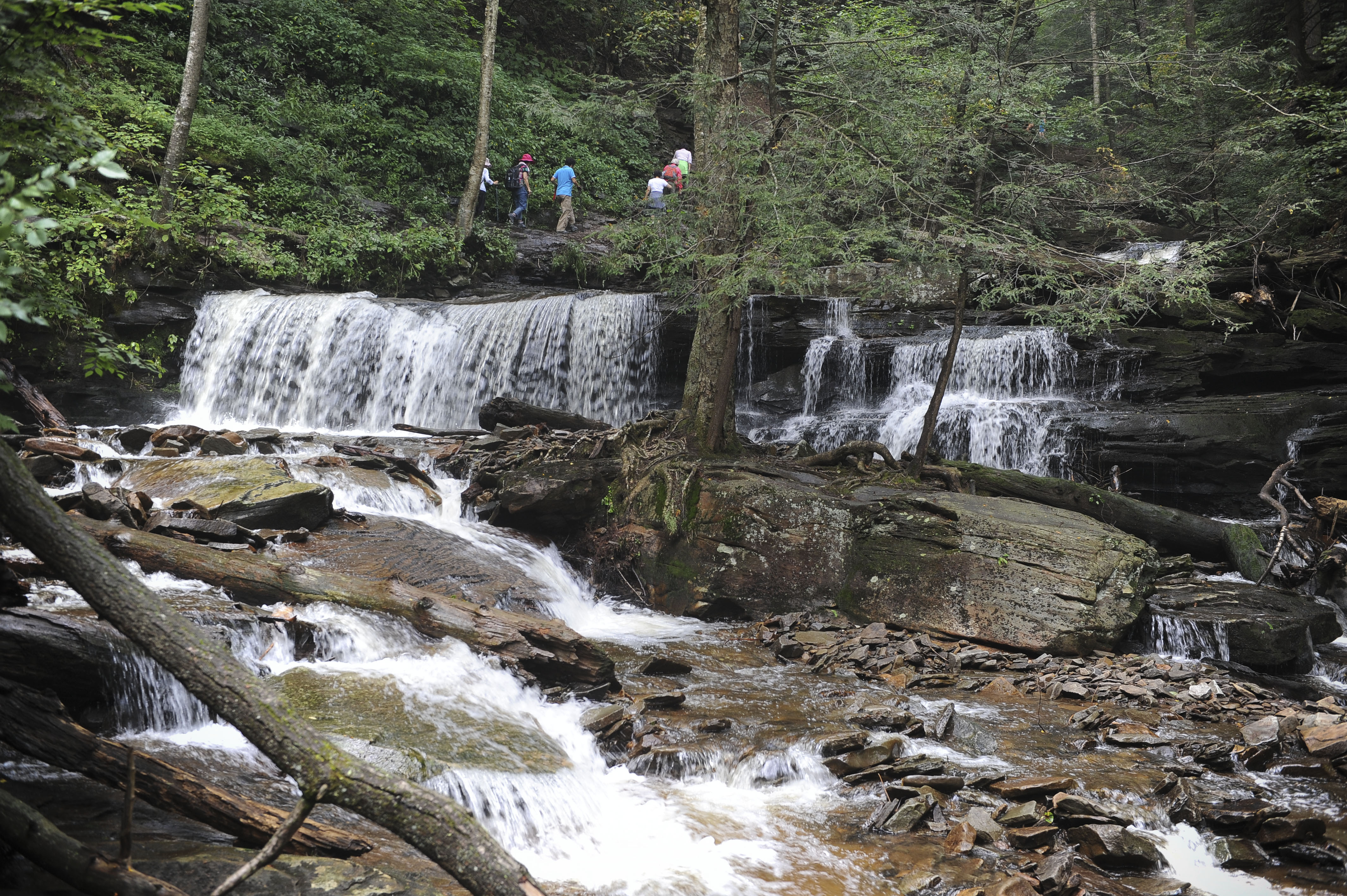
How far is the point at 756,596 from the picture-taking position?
923 cm

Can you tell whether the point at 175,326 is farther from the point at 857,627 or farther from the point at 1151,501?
the point at 1151,501

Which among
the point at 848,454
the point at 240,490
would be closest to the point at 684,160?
the point at 848,454

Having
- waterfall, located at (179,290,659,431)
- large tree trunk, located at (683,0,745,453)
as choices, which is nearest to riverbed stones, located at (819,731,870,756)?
large tree trunk, located at (683,0,745,453)

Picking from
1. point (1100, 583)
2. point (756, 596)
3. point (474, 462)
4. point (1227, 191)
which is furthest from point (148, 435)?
point (1227, 191)

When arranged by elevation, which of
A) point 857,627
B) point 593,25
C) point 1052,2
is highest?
point 593,25

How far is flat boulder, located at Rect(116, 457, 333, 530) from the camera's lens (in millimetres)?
7984

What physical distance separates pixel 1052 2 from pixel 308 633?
1141 cm

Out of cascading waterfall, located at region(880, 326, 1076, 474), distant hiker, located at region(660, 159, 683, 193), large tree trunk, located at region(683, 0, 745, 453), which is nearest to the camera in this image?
large tree trunk, located at region(683, 0, 745, 453)

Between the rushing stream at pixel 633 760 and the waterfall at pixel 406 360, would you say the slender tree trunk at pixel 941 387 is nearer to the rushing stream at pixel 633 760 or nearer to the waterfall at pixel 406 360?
the rushing stream at pixel 633 760

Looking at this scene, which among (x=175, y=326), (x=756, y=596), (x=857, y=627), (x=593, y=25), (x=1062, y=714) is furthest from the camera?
(x=593, y=25)

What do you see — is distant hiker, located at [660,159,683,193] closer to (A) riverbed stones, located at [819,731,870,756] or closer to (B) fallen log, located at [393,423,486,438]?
(B) fallen log, located at [393,423,486,438]

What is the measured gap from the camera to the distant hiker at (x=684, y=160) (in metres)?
17.1

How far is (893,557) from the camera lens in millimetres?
8633

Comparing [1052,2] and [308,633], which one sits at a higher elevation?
[1052,2]
